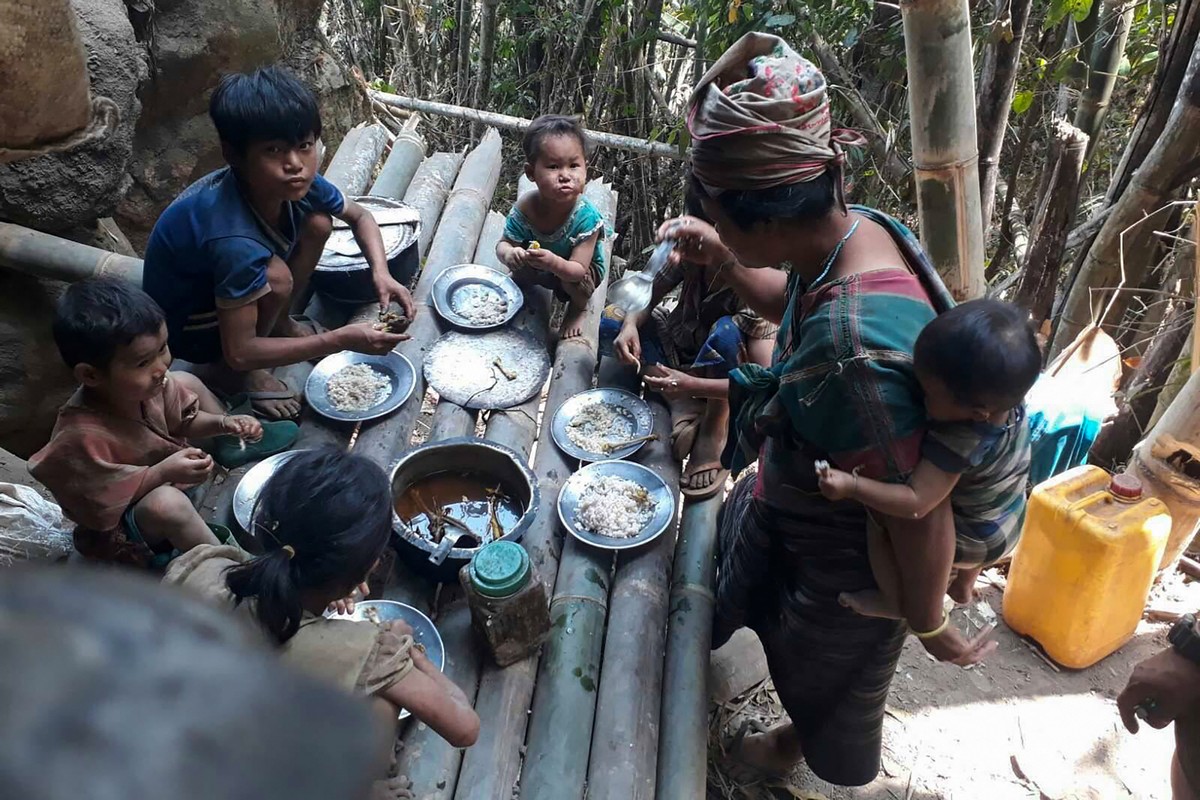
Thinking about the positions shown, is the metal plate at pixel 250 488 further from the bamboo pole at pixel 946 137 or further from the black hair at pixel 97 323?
the bamboo pole at pixel 946 137

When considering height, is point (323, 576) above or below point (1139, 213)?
below

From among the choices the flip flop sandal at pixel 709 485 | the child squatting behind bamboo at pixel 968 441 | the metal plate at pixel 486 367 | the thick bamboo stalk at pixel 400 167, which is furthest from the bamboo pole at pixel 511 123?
the child squatting behind bamboo at pixel 968 441

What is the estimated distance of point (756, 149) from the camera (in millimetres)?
1816

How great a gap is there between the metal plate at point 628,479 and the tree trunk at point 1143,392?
2.57m

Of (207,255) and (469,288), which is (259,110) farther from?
(469,288)

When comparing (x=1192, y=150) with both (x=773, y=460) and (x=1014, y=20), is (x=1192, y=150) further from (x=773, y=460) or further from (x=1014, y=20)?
(x=773, y=460)

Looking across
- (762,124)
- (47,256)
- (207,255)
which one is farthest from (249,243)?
(762,124)

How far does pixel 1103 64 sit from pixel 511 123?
421 centimetres

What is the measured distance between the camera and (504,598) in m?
2.49

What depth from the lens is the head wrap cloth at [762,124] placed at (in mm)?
1819

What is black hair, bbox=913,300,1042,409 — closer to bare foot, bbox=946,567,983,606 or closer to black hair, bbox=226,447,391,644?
bare foot, bbox=946,567,983,606

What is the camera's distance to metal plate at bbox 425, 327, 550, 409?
3723 millimetres

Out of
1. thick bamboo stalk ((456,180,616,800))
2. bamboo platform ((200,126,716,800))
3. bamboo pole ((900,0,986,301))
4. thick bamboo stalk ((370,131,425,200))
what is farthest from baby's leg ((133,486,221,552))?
thick bamboo stalk ((370,131,425,200))

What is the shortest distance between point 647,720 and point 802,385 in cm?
140
